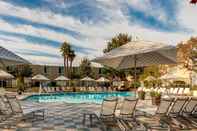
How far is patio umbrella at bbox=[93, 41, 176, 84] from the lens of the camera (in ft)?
A: 28.2

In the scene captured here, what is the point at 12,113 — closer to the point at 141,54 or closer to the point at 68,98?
the point at 141,54

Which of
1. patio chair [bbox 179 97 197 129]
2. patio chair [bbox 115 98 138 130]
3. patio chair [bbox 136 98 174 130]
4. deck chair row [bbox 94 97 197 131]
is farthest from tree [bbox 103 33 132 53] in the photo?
patio chair [bbox 115 98 138 130]

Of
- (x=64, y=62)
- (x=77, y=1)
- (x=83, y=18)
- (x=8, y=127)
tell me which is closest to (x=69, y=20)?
(x=83, y=18)

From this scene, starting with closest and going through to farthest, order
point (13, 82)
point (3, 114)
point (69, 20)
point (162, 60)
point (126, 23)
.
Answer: point (3, 114) < point (162, 60) < point (126, 23) < point (69, 20) < point (13, 82)

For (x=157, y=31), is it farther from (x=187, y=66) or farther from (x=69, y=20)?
(x=187, y=66)

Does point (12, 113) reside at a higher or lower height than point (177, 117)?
higher

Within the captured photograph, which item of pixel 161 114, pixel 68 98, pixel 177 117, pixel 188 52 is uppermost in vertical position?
pixel 188 52

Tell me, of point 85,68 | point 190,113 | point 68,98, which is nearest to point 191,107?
point 190,113

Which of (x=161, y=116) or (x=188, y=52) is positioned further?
(x=188, y=52)

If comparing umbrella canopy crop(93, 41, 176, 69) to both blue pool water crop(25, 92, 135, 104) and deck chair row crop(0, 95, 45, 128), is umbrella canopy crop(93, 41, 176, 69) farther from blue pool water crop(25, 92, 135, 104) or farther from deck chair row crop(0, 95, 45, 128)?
blue pool water crop(25, 92, 135, 104)

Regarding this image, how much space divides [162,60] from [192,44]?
662 inches

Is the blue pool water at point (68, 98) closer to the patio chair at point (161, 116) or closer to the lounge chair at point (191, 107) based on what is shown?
the lounge chair at point (191, 107)

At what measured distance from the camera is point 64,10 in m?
18.4

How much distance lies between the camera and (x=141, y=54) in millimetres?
9945
